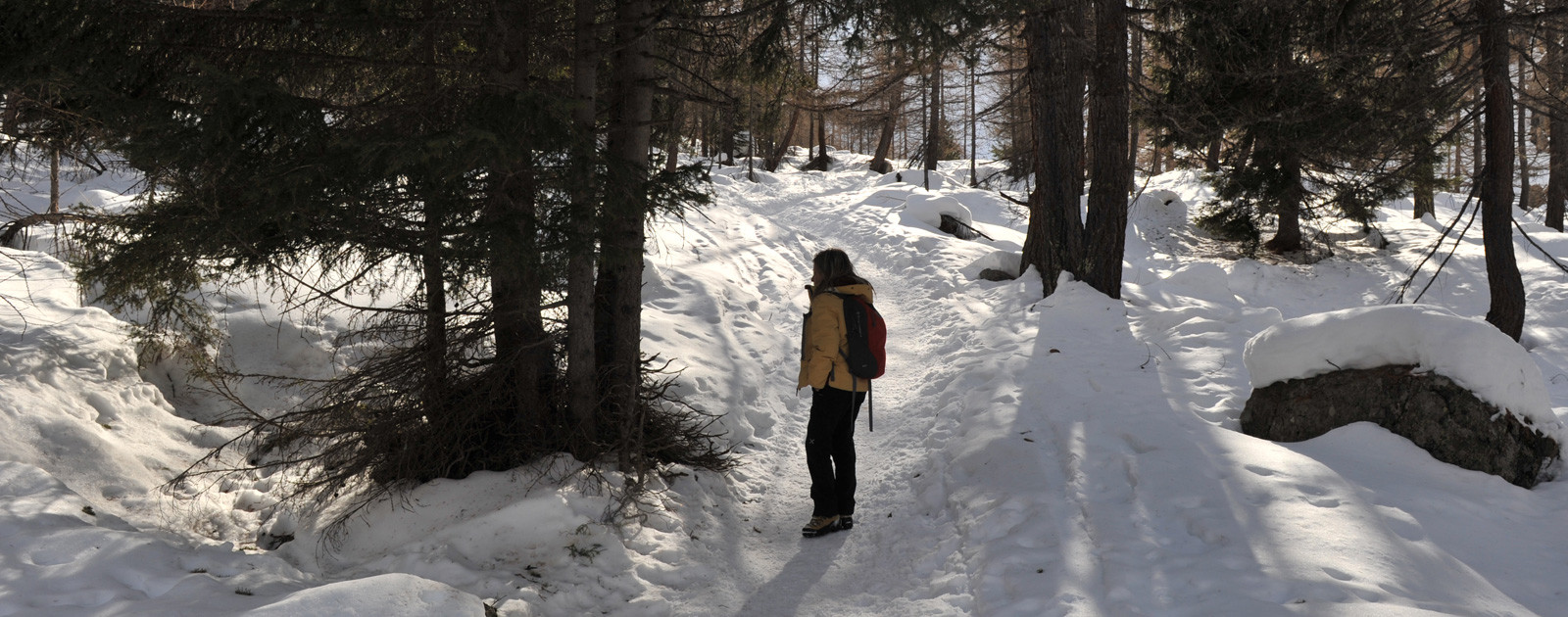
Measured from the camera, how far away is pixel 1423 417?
5.07 meters

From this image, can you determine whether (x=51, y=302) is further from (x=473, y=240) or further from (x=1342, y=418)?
(x=1342, y=418)

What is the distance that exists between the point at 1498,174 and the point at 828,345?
8391mm

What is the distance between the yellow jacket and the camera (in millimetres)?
5047

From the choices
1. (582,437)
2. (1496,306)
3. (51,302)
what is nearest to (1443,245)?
(1496,306)

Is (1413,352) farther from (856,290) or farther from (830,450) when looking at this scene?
(830,450)

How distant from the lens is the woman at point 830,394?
5.06 metres

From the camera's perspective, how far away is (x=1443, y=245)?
687 inches

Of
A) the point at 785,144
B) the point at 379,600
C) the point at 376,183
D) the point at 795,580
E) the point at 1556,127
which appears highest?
the point at 785,144

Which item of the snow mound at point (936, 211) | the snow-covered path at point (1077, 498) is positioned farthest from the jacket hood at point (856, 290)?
the snow mound at point (936, 211)

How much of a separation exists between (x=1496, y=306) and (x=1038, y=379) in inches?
247

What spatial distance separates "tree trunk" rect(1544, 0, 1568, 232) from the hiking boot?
26.8ft

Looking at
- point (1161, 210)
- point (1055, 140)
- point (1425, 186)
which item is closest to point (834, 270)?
point (1055, 140)

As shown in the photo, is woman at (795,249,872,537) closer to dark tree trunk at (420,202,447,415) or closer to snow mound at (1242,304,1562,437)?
dark tree trunk at (420,202,447,415)

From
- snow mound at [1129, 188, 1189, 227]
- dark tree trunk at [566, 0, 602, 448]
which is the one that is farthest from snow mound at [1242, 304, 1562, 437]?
snow mound at [1129, 188, 1189, 227]
